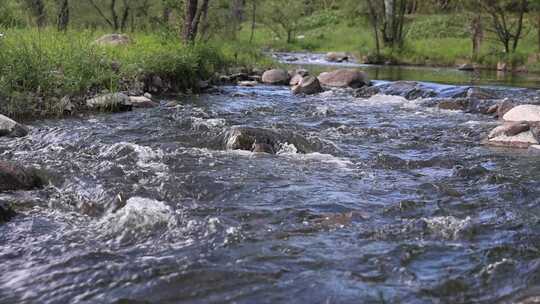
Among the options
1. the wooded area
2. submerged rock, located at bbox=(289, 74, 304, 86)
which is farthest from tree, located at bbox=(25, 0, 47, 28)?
submerged rock, located at bbox=(289, 74, 304, 86)

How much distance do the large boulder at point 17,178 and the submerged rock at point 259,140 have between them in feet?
9.45

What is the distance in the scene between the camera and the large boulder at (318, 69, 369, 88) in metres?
18.8

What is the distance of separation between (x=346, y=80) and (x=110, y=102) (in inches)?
374

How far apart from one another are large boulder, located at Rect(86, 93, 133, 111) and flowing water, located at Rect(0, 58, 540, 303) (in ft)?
5.62

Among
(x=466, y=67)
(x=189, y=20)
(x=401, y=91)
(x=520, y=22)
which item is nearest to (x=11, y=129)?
(x=189, y=20)

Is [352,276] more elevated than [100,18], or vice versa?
[100,18]

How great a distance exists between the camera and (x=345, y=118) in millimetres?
11852

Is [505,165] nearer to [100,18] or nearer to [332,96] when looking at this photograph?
[332,96]

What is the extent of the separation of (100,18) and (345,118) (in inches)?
935

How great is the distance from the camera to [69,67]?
1120cm

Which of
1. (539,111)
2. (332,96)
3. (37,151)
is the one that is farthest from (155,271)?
(332,96)

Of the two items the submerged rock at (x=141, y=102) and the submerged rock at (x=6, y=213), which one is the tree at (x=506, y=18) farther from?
the submerged rock at (x=6, y=213)

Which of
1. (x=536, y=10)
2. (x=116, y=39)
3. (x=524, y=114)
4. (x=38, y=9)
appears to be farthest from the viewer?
(x=536, y=10)

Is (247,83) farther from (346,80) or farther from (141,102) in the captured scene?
(141,102)
